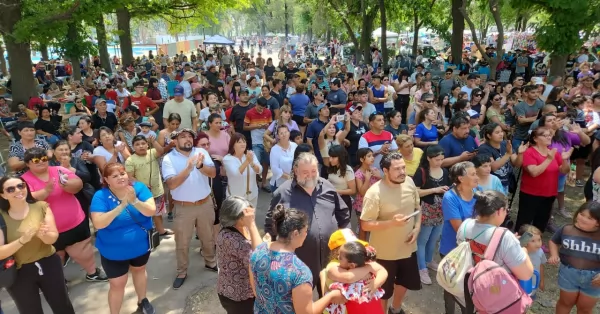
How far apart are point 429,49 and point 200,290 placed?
2544cm

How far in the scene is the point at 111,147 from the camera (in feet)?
17.1

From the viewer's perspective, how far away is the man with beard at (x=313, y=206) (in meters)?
3.21

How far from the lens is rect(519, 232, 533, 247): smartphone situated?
11.1 feet

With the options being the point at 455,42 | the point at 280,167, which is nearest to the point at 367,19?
the point at 455,42

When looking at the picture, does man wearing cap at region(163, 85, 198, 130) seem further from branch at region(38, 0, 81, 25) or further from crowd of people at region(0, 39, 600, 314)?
branch at region(38, 0, 81, 25)

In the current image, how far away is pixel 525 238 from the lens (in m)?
3.39

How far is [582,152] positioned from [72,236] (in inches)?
290

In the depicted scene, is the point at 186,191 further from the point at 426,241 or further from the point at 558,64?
the point at 558,64

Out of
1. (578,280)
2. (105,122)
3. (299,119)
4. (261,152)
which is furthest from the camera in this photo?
(299,119)

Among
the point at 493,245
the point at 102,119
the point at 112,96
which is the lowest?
the point at 493,245

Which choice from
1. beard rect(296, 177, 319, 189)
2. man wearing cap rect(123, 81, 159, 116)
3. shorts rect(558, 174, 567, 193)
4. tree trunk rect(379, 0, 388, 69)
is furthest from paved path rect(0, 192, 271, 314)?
tree trunk rect(379, 0, 388, 69)

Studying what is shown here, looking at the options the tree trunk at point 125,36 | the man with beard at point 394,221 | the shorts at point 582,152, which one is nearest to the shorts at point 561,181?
the shorts at point 582,152

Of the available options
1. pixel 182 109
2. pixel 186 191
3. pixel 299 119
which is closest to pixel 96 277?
pixel 186 191

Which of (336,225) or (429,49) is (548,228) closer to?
(336,225)
